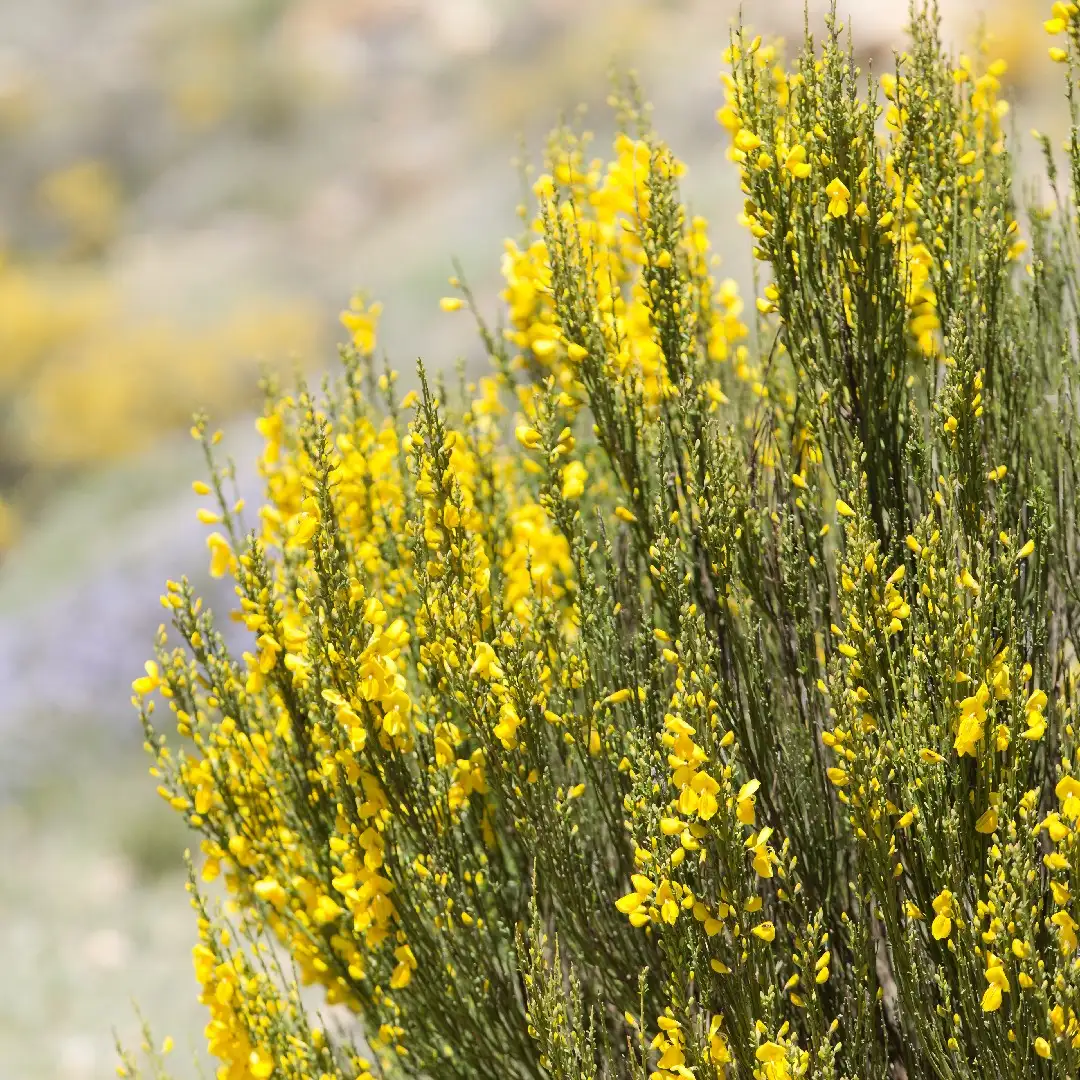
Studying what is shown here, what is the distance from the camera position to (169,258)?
76.0 feet

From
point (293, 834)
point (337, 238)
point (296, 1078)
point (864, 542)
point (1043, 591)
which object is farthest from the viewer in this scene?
point (337, 238)

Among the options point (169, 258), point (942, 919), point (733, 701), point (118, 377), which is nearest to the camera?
point (942, 919)

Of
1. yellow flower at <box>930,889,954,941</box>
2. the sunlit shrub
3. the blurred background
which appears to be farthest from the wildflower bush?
the sunlit shrub

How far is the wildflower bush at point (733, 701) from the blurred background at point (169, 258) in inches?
21.6

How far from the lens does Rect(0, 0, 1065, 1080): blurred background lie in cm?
742

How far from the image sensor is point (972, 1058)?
2027 millimetres

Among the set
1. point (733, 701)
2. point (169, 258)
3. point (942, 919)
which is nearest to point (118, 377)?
point (169, 258)

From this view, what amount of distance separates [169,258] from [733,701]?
900 inches

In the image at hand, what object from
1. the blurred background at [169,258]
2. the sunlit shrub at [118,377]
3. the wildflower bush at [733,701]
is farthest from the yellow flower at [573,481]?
the sunlit shrub at [118,377]

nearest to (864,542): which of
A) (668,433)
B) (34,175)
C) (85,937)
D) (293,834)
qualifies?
(668,433)

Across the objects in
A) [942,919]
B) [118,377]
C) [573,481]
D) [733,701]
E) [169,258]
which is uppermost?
[169,258]

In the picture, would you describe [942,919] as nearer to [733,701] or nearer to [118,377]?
[733,701]

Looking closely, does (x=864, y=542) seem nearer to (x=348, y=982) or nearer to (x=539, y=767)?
(x=539, y=767)

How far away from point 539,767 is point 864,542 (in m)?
0.68
